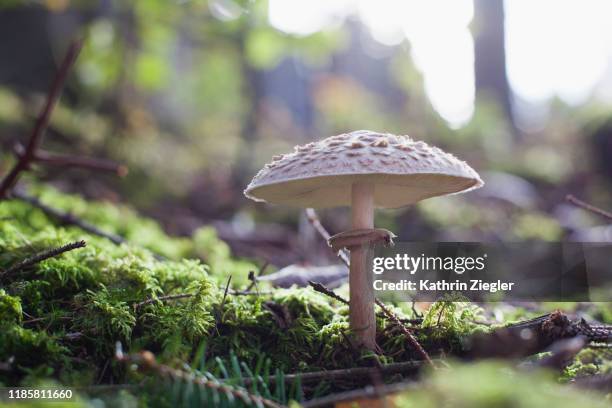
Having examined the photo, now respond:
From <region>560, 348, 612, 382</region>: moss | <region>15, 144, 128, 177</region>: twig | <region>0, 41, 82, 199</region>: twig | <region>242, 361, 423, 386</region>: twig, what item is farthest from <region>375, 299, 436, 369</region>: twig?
<region>0, 41, 82, 199</region>: twig

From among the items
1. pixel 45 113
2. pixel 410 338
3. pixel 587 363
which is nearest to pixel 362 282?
pixel 410 338

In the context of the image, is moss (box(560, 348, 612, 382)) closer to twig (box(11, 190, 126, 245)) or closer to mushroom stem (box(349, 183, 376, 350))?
mushroom stem (box(349, 183, 376, 350))

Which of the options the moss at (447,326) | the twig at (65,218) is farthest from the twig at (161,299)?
the twig at (65,218)

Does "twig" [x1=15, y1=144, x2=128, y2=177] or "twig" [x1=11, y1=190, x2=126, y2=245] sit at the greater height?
"twig" [x1=11, y1=190, x2=126, y2=245]

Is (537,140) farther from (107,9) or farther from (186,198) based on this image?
(107,9)

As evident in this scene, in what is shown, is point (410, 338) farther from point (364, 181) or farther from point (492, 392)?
point (492, 392)

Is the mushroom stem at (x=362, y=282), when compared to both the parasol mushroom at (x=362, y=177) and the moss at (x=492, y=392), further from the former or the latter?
the moss at (x=492, y=392)

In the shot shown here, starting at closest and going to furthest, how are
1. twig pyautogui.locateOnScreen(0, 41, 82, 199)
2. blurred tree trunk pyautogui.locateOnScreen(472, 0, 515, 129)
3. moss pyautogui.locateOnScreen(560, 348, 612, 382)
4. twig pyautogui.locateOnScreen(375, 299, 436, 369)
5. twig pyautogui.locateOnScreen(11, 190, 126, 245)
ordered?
twig pyautogui.locateOnScreen(0, 41, 82, 199) < twig pyautogui.locateOnScreen(375, 299, 436, 369) < moss pyautogui.locateOnScreen(560, 348, 612, 382) < twig pyautogui.locateOnScreen(11, 190, 126, 245) < blurred tree trunk pyautogui.locateOnScreen(472, 0, 515, 129)
